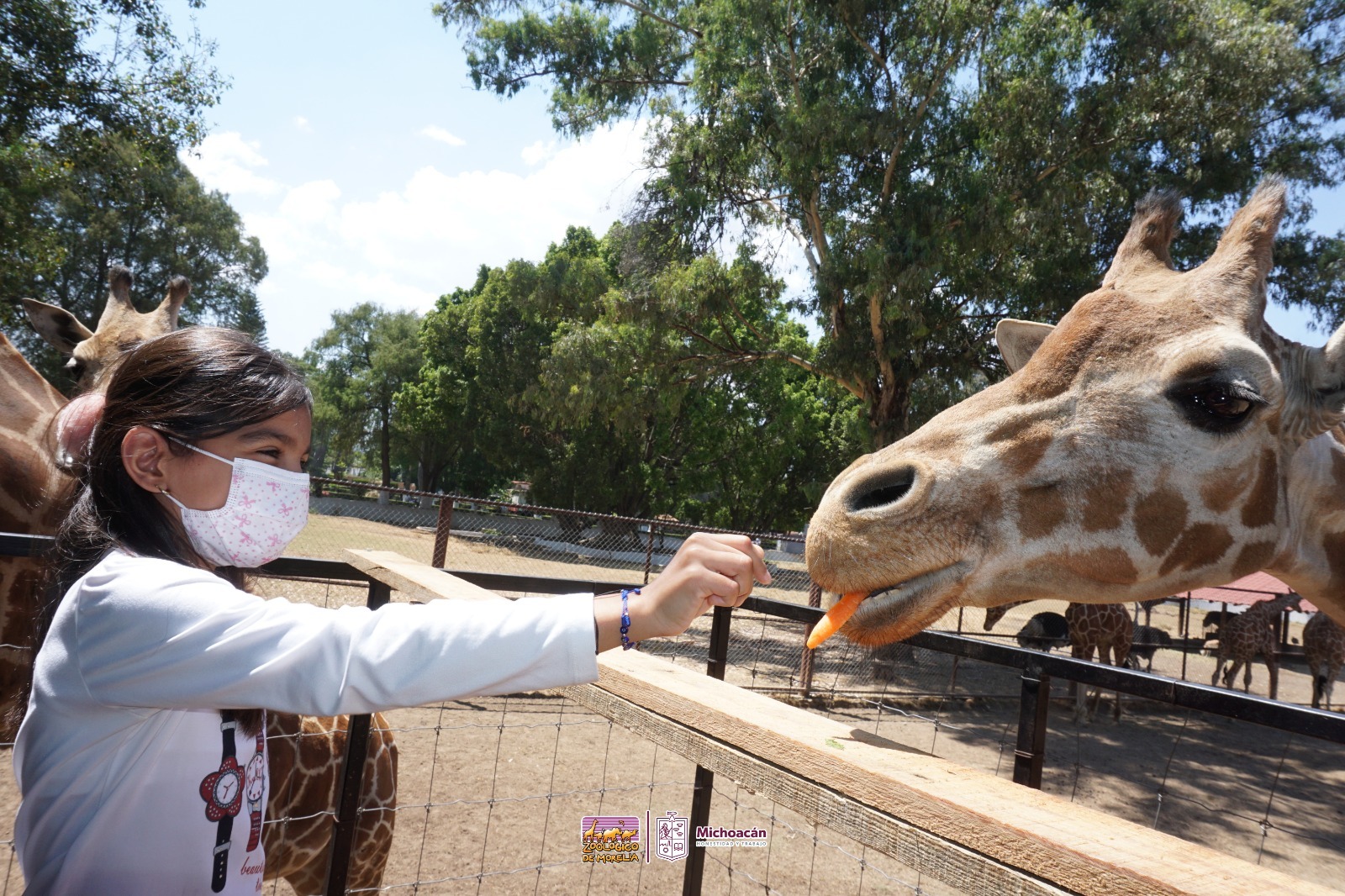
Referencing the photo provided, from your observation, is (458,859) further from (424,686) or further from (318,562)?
(424,686)

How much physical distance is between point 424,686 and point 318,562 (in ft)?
6.28

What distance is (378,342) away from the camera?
4447 cm

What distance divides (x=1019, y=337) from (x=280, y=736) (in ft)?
9.75

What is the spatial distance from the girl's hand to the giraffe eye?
5.16 ft

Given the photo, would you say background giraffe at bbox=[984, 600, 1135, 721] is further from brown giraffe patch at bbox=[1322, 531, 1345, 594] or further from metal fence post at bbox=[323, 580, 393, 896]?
metal fence post at bbox=[323, 580, 393, 896]

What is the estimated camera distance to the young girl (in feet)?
3.62

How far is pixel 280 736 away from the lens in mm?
2574

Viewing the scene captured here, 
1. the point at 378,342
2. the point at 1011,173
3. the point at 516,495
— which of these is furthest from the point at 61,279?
the point at 1011,173

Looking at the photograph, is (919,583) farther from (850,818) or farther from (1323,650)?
(1323,650)

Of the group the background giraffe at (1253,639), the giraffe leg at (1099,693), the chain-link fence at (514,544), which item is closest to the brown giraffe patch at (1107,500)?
the chain-link fence at (514,544)

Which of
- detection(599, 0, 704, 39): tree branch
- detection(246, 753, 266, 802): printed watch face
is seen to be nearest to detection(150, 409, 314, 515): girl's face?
detection(246, 753, 266, 802): printed watch face

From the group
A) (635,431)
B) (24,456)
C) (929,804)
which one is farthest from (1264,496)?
(635,431)

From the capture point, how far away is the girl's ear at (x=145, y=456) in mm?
1325

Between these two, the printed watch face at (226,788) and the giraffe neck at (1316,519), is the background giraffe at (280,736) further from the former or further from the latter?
the giraffe neck at (1316,519)
